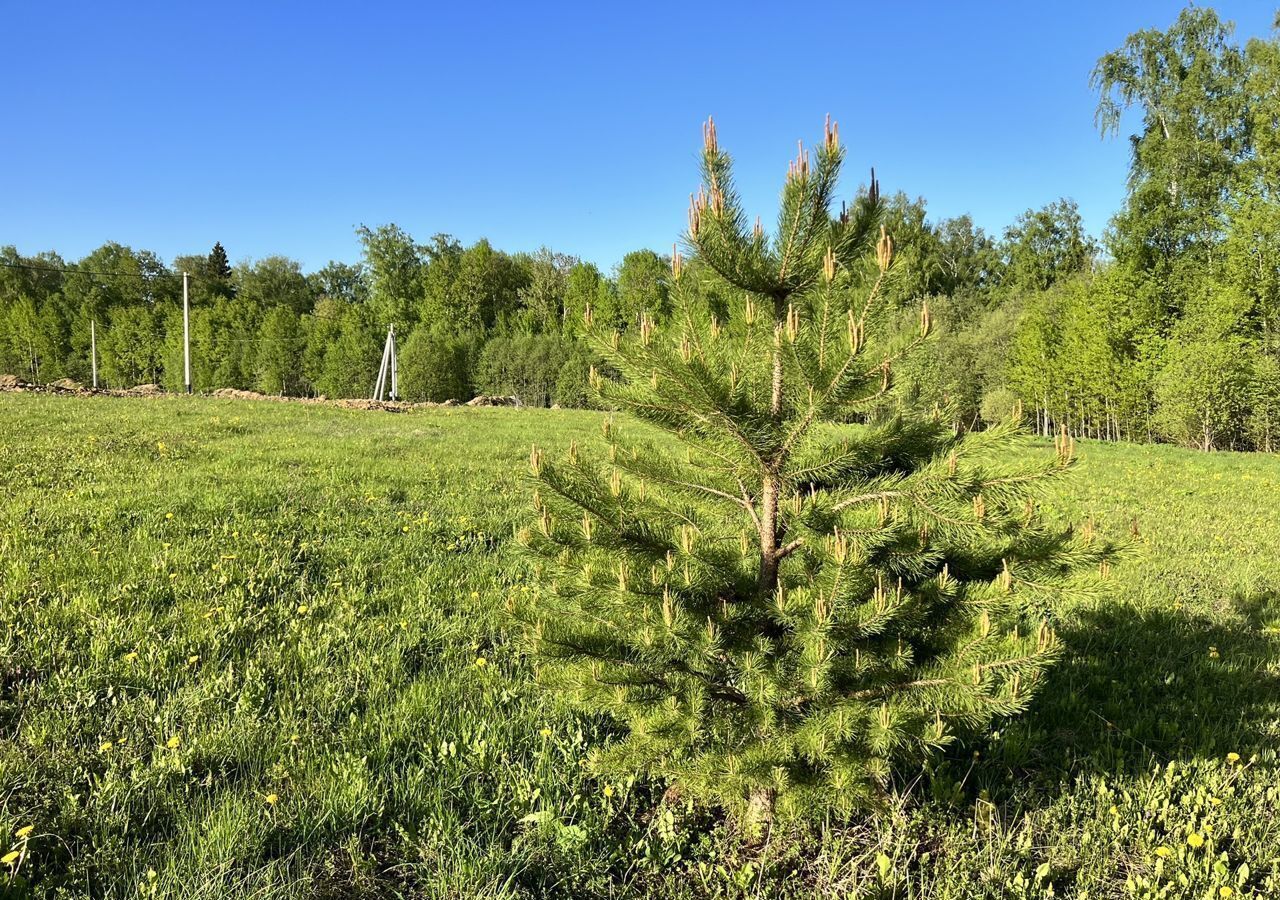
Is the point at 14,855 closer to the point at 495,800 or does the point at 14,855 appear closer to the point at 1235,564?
the point at 495,800

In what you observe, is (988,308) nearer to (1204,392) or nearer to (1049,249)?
(1049,249)

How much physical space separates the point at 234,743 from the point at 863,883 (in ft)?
9.36

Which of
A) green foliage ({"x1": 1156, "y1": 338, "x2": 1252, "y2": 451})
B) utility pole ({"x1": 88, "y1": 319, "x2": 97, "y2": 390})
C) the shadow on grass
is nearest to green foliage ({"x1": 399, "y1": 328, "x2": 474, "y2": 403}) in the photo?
utility pole ({"x1": 88, "y1": 319, "x2": 97, "y2": 390})

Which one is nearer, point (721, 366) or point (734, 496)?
point (721, 366)

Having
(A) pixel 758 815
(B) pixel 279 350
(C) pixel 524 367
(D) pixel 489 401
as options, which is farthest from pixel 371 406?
(B) pixel 279 350

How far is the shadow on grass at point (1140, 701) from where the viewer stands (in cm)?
320

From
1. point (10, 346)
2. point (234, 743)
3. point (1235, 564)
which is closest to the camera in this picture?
point (234, 743)

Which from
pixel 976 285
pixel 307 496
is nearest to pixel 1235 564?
pixel 307 496

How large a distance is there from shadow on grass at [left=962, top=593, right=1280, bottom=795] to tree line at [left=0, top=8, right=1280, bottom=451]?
189cm

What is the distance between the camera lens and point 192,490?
279 inches

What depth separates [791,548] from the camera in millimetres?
2383

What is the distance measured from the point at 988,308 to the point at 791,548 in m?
58.4

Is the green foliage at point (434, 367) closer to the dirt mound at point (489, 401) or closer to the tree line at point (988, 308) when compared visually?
the tree line at point (988, 308)

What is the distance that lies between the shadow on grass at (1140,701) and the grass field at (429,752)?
0.06ft
